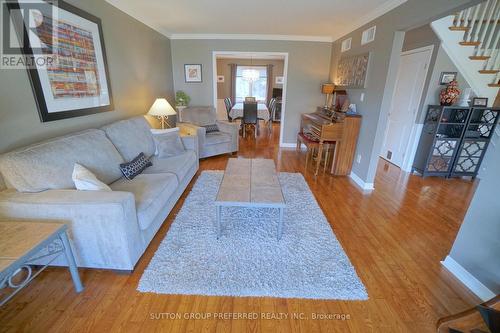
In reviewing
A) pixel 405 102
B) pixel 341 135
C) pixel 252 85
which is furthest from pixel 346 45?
pixel 252 85

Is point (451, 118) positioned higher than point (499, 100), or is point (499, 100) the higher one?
point (499, 100)

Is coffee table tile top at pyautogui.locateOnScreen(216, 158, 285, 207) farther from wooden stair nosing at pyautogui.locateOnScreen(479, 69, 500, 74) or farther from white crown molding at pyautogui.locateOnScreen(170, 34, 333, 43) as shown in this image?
wooden stair nosing at pyautogui.locateOnScreen(479, 69, 500, 74)

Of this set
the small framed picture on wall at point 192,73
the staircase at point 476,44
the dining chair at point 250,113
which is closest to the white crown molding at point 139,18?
the small framed picture on wall at point 192,73

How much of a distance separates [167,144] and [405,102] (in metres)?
4.18

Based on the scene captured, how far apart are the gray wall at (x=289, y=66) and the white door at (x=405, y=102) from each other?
1424 millimetres

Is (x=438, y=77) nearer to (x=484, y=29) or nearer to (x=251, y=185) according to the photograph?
(x=484, y=29)

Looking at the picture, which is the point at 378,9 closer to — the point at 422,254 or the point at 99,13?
the point at 422,254

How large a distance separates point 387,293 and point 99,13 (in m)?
3.85

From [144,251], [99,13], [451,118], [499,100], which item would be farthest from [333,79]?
[144,251]

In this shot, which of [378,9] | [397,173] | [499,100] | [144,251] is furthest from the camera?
[397,173]

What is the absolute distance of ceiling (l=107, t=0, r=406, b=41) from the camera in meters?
2.80

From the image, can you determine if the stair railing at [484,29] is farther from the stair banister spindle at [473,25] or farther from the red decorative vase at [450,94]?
the red decorative vase at [450,94]

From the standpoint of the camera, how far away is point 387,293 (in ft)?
5.17

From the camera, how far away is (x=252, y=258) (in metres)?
1.83
